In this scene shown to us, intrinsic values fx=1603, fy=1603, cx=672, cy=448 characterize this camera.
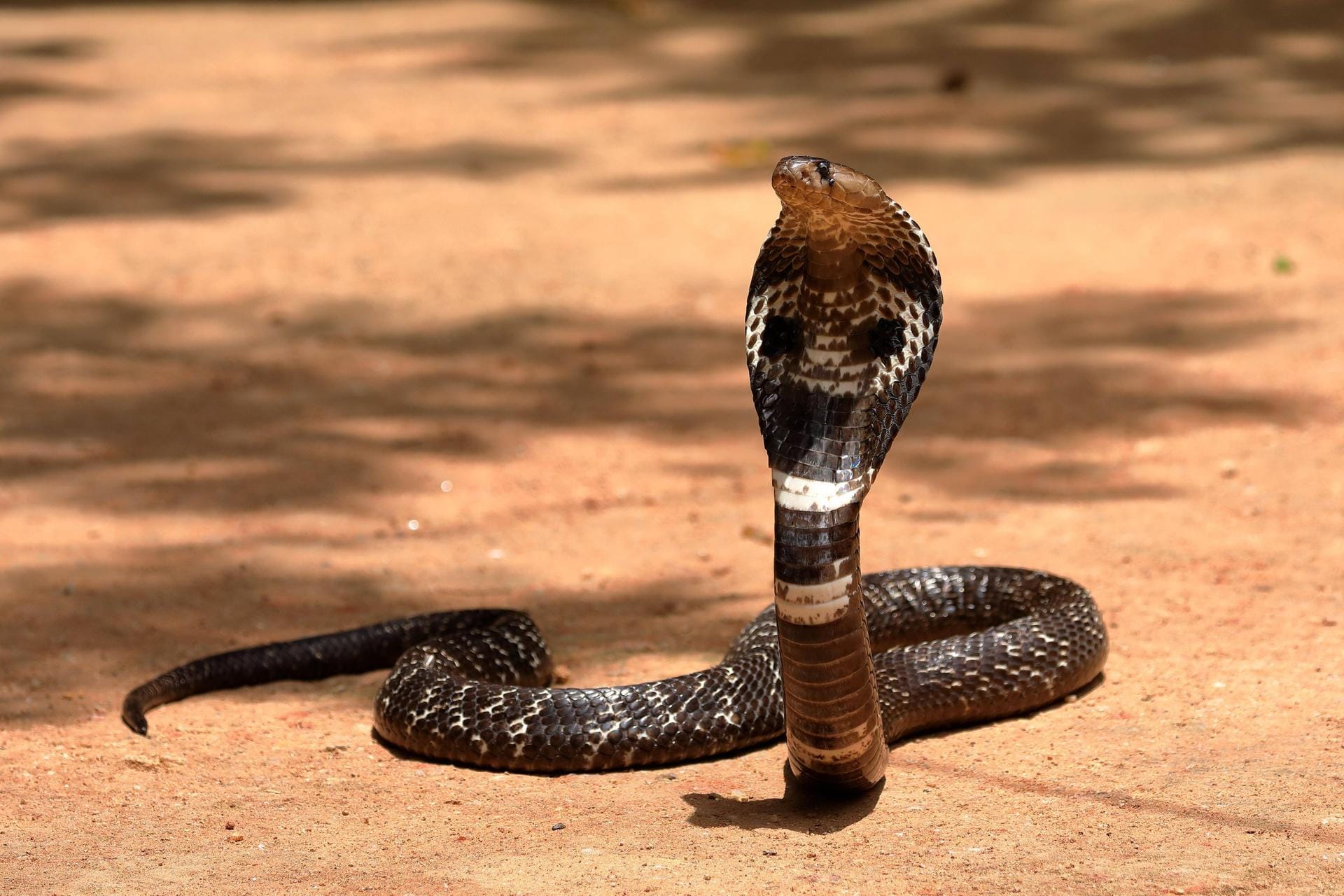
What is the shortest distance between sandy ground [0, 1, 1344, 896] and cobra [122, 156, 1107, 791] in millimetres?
129

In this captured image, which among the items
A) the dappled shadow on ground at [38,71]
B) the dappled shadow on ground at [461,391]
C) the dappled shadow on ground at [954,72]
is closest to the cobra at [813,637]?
the dappled shadow on ground at [461,391]

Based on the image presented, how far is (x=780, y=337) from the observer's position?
13.1ft

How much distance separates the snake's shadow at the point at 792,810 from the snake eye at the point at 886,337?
1.20m

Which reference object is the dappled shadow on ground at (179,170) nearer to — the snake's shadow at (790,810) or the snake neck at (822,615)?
the snake's shadow at (790,810)

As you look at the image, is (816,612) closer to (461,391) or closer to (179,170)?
(461,391)

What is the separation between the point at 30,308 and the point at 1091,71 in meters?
8.74

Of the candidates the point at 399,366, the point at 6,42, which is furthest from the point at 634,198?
the point at 6,42

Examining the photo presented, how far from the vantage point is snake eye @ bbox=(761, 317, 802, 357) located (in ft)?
13.1

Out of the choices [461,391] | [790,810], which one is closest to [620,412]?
[461,391]

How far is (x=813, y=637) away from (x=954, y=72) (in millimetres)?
10259

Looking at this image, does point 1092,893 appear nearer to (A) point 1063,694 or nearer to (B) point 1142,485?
(A) point 1063,694

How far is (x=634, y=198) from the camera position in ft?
37.1

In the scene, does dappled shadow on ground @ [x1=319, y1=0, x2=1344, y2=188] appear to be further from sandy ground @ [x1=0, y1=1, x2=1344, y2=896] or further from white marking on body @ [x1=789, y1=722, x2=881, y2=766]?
white marking on body @ [x1=789, y1=722, x2=881, y2=766]

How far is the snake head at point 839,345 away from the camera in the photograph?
386cm
